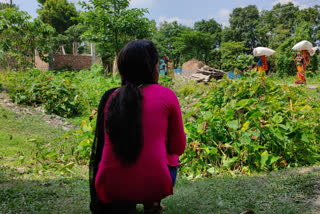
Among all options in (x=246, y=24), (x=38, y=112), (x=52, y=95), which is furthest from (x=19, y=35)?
(x=246, y=24)

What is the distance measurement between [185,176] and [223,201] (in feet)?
3.11

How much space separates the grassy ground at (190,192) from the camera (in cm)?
199

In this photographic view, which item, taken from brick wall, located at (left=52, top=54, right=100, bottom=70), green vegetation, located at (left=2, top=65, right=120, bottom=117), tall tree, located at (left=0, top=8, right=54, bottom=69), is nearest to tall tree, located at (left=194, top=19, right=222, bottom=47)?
brick wall, located at (left=52, top=54, right=100, bottom=70)

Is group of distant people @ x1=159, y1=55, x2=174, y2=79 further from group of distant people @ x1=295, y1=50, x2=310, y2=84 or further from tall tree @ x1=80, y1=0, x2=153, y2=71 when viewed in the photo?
group of distant people @ x1=295, y1=50, x2=310, y2=84

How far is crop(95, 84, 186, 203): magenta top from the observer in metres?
1.30

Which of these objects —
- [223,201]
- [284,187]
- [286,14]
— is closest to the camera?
[223,201]

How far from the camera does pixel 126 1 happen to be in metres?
11.0

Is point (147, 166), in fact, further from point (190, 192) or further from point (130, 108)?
point (190, 192)

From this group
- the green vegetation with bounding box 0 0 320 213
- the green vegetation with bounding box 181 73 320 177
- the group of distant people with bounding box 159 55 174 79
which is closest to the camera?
the green vegetation with bounding box 0 0 320 213

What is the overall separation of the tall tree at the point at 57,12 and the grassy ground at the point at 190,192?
102ft

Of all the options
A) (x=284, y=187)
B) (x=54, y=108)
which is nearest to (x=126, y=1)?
(x=54, y=108)

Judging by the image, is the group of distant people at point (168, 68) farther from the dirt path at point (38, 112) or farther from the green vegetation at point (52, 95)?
the dirt path at point (38, 112)

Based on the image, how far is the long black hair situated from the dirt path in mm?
4439

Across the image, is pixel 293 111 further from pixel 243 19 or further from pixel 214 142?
pixel 243 19
